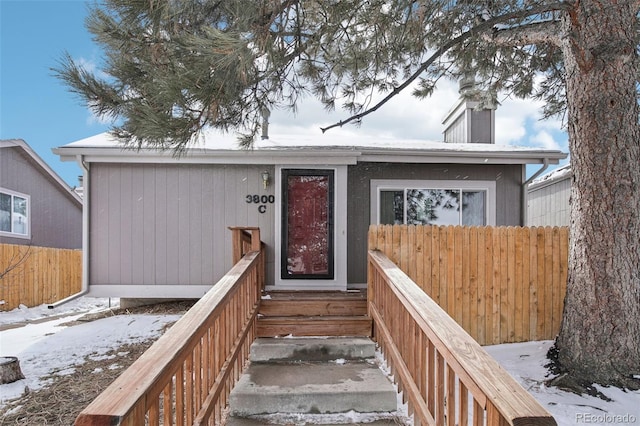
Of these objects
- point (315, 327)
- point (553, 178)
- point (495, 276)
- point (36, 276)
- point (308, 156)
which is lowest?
point (36, 276)

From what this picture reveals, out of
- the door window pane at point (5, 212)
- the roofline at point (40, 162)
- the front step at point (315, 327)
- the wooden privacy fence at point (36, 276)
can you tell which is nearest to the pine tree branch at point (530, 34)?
the front step at point (315, 327)

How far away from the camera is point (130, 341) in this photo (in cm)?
530

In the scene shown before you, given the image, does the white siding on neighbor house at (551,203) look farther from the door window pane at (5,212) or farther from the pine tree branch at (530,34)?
the door window pane at (5,212)

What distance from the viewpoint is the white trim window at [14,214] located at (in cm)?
1091

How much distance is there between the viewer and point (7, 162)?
11.4 metres

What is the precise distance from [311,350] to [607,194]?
335cm

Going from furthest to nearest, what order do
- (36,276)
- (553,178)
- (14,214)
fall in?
(14,214) < (553,178) < (36,276)

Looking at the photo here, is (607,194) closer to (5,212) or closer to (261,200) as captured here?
(261,200)

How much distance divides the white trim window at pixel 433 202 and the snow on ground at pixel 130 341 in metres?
2.66

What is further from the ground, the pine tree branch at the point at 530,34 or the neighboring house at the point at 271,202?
the pine tree branch at the point at 530,34

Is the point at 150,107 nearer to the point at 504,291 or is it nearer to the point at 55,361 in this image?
the point at 55,361

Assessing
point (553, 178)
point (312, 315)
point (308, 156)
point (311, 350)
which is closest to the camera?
point (311, 350)

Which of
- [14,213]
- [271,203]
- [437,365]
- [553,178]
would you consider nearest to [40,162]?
[14,213]

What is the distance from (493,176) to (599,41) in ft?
10.5
